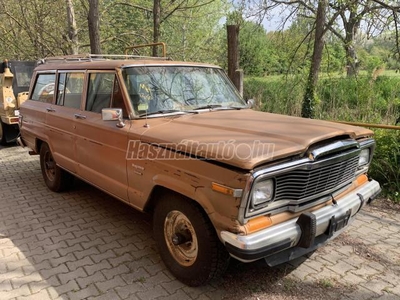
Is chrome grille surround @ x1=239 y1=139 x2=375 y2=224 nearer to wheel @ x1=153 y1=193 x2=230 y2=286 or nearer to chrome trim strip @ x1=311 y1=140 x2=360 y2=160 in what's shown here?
chrome trim strip @ x1=311 y1=140 x2=360 y2=160

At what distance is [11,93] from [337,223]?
29.1 ft

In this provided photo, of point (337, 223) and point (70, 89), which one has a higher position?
point (70, 89)

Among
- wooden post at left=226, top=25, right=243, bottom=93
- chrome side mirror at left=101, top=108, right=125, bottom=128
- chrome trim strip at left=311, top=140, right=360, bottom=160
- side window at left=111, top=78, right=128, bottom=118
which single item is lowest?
chrome trim strip at left=311, top=140, right=360, bottom=160

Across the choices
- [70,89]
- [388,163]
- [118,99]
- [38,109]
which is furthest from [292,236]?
[38,109]

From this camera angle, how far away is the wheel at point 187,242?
2797 millimetres

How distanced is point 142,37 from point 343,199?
1283cm

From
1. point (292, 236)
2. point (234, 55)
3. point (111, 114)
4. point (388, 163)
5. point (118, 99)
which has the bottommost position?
point (388, 163)

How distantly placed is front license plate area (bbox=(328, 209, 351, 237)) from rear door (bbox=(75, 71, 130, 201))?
2.08m

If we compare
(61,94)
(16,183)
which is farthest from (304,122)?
(16,183)

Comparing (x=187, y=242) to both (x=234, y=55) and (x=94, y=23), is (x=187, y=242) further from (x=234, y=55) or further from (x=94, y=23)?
(x=94, y=23)

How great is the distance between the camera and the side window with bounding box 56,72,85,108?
4.50 metres

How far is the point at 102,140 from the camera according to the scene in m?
3.85

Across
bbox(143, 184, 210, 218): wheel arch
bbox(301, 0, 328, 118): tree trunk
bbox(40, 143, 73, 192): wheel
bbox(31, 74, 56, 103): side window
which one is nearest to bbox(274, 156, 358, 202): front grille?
bbox(143, 184, 210, 218): wheel arch

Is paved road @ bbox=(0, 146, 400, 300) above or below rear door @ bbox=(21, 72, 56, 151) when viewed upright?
below
